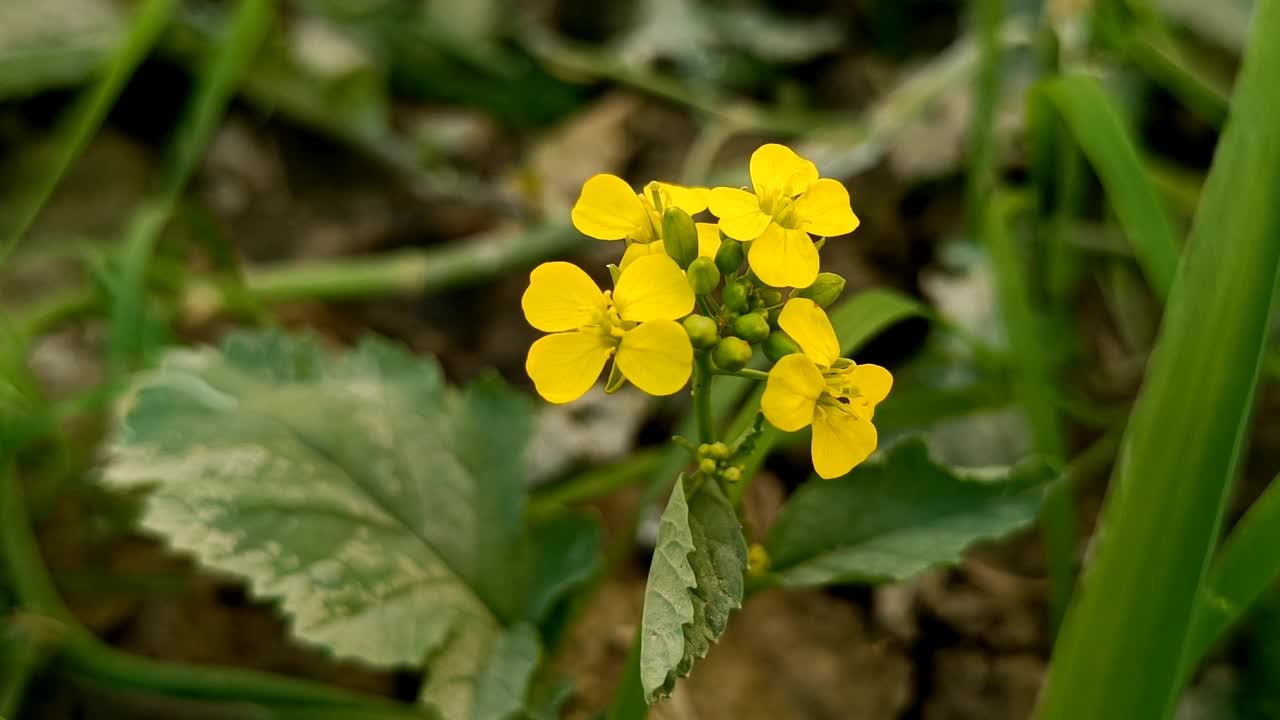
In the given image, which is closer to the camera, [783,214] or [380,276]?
[783,214]

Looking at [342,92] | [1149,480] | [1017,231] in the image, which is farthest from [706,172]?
[1149,480]

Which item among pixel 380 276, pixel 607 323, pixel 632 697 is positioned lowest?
pixel 380 276

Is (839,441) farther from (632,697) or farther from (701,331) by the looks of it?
(632,697)

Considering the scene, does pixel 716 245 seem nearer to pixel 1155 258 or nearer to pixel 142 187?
pixel 1155 258

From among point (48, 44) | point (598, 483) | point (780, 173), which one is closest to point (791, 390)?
point (780, 173)

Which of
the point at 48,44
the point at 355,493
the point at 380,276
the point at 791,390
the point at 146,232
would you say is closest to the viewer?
the point at 791,390

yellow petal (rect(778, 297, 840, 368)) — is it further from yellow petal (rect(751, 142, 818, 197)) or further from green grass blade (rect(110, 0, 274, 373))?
green grass blade (rect(110, 0, 274, 373))

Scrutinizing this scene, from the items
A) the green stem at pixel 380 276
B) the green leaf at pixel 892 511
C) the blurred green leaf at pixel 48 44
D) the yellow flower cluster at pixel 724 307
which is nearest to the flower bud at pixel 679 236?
the yellow flower cluster at pixel 724 307

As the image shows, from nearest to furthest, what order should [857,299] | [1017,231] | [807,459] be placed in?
1. [857,299]
2. [807,459]
3. [1017,231]
